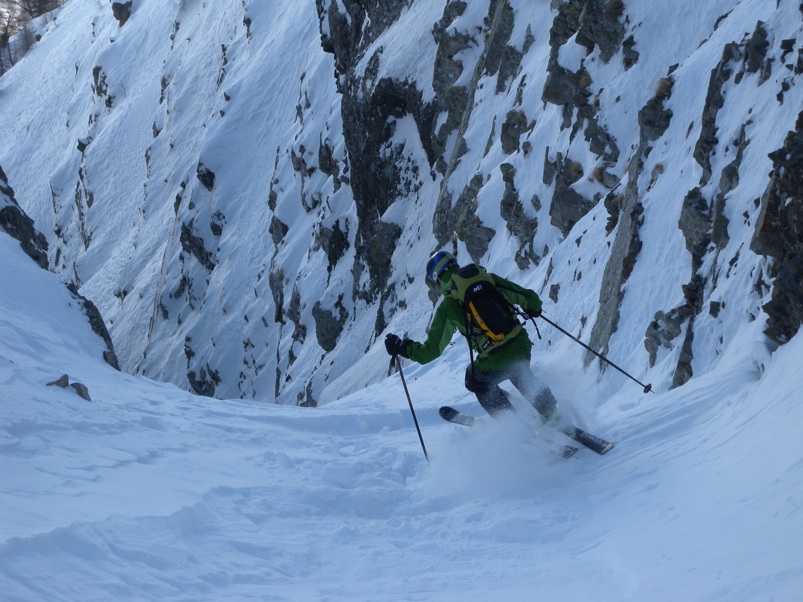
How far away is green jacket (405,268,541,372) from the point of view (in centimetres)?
771

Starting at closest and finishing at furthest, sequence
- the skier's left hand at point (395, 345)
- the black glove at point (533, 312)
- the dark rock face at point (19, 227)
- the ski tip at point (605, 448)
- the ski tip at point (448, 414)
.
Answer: the ski tip at point (605, 448) < the skier's left hand at point (395, 345) < the black glove at point (533, 312) < the ski tip at point (448, 414) < the dark rock face at point (19, 227)

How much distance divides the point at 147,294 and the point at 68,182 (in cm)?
2017

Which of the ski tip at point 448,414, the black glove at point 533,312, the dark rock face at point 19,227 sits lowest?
the ski tip at point 448,414

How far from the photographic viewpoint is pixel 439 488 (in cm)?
748

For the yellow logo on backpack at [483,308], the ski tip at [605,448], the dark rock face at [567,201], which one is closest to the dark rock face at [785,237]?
the ski tip at [605,448]

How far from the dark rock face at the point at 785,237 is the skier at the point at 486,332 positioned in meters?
2.12

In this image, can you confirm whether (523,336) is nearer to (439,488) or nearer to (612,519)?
(439,488)

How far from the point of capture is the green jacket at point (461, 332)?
771 cm

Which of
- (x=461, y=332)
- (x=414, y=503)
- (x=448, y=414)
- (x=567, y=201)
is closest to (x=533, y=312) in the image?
(x=461, y=332)

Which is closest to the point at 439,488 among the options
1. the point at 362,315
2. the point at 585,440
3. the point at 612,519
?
the point at 585,440

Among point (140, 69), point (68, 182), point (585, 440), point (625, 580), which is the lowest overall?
point (625, 580)

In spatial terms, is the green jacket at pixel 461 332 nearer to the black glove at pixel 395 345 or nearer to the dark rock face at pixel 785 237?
the black glove at pixel 395 345

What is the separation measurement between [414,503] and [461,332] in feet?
5.34

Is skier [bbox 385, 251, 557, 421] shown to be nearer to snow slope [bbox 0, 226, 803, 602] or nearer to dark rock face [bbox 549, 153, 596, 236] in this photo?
snow slope [bbox 0, 226, 803, 602]
